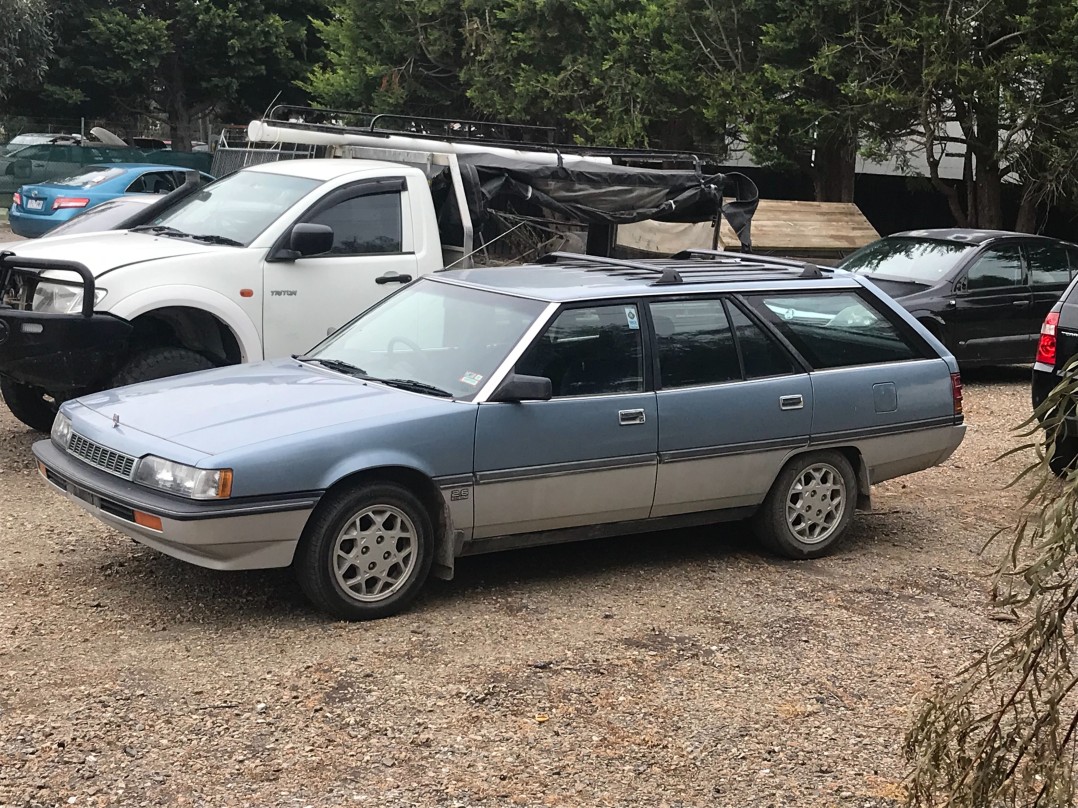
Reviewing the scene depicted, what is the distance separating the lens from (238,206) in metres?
8.71

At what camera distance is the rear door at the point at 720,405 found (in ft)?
20.5

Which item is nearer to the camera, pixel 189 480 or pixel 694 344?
pixel 189 480

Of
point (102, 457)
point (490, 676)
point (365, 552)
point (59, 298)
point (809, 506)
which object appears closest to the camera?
point (490, 676)

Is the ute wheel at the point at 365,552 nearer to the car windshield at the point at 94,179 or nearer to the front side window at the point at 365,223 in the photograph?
the front side window at the point at 365,223

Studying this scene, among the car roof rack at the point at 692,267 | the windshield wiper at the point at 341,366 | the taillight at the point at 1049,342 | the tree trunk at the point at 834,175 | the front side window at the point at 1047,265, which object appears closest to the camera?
the windshield wiper at the point at 341,366

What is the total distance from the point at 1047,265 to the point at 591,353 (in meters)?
8.46

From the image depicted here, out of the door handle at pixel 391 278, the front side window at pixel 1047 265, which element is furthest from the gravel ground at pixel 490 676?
the front side window at pixel 1047 265

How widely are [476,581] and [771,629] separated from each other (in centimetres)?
146

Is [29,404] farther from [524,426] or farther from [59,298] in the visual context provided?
[524,426]

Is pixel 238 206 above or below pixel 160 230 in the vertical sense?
above

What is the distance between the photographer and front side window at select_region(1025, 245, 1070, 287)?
12.8 m

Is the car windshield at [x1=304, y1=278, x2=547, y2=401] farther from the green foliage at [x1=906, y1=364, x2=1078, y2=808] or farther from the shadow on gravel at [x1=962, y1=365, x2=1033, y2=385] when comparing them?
the shadow on gravel at [x1=962, y1=365, x2=1033, y2=385]

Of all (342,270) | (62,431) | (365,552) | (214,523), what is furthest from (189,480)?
(342,270)

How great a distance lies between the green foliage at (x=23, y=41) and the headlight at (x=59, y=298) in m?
25.7
